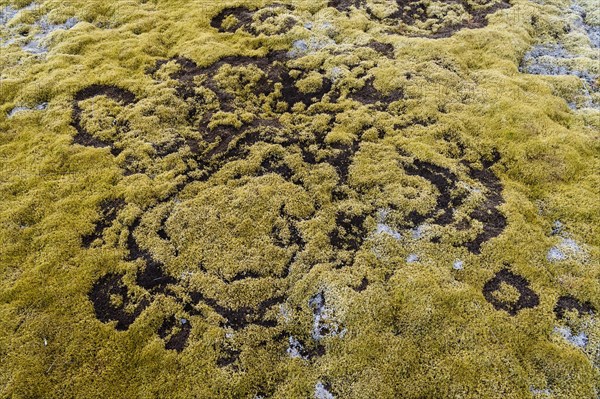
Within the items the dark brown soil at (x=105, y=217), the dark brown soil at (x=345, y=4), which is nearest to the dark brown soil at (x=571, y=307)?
the dark brown soil at (x=105, y=217)

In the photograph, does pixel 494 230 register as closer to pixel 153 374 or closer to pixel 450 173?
pixel 450 173

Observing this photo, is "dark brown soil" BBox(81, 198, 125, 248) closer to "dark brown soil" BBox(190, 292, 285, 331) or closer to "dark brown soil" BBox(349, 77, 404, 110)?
"dark brown soil" BBox(190, 292, 285, 331)

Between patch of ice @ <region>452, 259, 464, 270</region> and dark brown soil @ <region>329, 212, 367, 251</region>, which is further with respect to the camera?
dark brown soil @ <region>329, 212, 367, 251</region>

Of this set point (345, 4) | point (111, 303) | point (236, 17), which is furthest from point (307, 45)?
point (111, 303)

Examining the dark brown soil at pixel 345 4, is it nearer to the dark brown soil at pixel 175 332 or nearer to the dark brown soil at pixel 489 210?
the dark brown soil at pixel 489 210

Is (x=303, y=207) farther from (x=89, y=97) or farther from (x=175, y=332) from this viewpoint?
(x=89, y=97)

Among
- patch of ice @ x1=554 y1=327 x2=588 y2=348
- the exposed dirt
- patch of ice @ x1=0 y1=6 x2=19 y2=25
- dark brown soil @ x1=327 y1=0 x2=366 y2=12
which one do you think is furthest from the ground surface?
patch of ice @ x1=0 y1=6 x2=19 y2=25

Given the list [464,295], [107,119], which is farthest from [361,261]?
[107,119]

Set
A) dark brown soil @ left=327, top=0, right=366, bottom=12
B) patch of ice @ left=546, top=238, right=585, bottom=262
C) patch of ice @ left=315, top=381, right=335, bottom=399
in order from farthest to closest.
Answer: dark brown soil @ left=327, top=0, right=366, bottom=12, patch of ice @ left=546, top=238, right=585, bottom=262, patch of ice @ left=315, top=381, right=335, bottom=399
